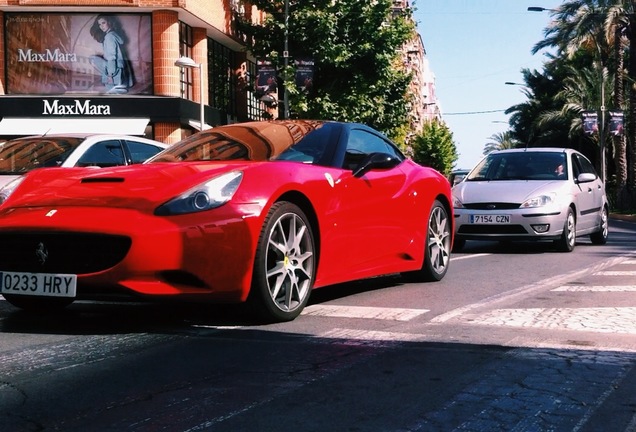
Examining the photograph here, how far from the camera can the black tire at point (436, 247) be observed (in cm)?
815

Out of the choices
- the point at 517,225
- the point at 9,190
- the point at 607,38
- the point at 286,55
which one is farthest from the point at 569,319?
the point at 607,38

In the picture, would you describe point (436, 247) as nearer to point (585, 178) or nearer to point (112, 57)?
point (585, 178)

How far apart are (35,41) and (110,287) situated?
2702 centimetres

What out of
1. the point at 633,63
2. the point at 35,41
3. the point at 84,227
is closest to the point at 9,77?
the point at 35,41

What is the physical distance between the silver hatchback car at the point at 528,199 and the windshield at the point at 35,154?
506cm

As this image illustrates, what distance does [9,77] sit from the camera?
30188 millimetres

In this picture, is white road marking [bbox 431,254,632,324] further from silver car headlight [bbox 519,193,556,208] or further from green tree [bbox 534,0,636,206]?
green tree [bbox 534,0,636,206]

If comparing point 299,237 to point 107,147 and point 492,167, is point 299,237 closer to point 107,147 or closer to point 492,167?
point 107,147

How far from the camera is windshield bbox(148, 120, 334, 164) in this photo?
6367 mm

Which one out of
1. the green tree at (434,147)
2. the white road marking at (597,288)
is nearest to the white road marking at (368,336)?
the white road marking at (597,288)

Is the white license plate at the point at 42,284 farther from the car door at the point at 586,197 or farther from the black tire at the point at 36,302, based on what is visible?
the car door at the point at 586,197

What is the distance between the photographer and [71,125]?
98.2 ft

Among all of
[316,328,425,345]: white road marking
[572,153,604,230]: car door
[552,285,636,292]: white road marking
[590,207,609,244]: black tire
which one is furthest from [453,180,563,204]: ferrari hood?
[316,328,425,345]: white road marking

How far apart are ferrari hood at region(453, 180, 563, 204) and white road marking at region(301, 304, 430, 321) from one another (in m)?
6.20
